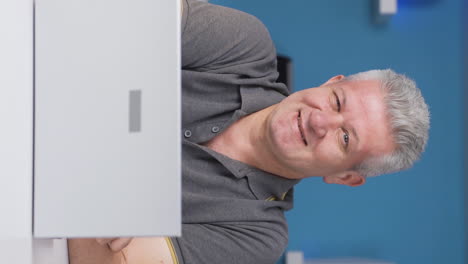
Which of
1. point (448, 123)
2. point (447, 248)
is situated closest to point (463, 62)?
point (448, 123)

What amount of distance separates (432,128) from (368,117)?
894 mm

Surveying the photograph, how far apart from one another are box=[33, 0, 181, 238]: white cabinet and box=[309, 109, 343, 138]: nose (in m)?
0.61

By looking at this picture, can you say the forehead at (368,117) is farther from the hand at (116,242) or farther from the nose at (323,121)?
the hand at (116,242)

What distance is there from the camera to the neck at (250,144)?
1.27 meters

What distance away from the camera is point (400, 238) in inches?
78.7

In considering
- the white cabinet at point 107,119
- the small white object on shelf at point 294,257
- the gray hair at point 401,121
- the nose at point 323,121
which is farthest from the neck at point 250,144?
the small white object on shelf at point 294,257

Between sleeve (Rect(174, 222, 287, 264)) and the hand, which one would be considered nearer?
the hand

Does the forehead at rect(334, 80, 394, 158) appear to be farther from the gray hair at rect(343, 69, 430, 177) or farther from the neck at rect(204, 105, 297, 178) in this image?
the neck at rect(204, 105, 297, 178)

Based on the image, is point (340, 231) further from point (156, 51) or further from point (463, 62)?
point (156, 51)

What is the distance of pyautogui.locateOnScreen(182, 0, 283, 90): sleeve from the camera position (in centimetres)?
116

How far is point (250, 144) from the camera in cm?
129

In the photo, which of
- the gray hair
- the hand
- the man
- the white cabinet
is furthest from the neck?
the white cabinet

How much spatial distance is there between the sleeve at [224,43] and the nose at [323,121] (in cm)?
18

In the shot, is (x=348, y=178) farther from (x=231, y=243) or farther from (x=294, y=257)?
(x=294, y=257)
